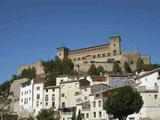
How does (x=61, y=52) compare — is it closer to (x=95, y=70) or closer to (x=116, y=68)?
(x=95, y=70)

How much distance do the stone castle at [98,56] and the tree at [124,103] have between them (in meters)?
65.0

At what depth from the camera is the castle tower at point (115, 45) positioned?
137 meters

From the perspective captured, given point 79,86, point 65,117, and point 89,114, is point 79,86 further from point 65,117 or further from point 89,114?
point 89,114

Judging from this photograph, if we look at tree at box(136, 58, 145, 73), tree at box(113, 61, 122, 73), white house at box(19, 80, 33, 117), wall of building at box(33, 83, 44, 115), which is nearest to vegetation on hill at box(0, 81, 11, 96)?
white house at box(19, 80, 33, 117)

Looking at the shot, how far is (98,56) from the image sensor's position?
14225 centimetres

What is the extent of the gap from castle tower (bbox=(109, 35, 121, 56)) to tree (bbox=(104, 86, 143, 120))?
3045 inches

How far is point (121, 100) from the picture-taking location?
5819cm

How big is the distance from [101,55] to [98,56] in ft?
4.80

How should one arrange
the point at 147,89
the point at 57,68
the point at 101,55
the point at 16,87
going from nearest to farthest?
the point at 147,89 < the point at 16,87 < the point at 57,68 < the point at 101,55

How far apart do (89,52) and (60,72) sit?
1269 inches

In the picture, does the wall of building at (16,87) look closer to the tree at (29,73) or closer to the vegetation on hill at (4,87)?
the vegetation on hill at (4,87)

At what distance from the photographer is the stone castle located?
130 meters

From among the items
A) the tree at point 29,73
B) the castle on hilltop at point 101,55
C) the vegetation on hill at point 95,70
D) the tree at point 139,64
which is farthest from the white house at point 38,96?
the tree at point 139,64

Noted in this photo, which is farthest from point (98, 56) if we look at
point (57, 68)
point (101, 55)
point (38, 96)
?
point (38, 96)
